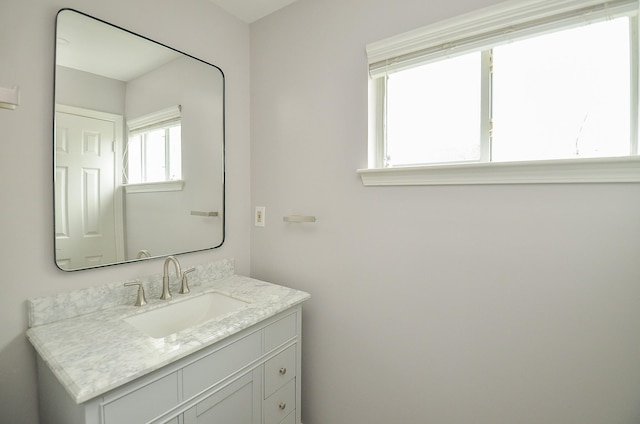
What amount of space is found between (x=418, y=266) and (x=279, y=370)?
81 cm

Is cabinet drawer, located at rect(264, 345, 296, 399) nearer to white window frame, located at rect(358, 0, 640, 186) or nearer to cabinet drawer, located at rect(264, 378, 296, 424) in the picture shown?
cabinet drawer, located at rect(264, 378, 296, 424)

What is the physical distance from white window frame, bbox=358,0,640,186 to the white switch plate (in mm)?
746

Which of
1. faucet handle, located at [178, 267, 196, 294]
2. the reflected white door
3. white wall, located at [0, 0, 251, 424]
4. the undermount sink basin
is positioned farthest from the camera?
faucet handle, located at [178, 267, 196, 294]

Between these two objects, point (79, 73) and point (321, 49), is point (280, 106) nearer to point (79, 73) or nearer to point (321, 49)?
point (321, 49)

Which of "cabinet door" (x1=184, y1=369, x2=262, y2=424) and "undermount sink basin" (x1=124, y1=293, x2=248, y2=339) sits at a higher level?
"undermount sink basin" (x1=124, y1=293, x2=248, y2=339)

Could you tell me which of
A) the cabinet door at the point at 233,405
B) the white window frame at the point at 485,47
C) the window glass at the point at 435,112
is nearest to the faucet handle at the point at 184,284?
the cabinet door at the point at 233,405

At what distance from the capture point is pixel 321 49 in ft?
5.08

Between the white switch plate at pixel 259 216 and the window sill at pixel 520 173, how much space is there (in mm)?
775

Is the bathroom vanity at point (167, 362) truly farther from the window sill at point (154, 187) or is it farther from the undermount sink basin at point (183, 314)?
the window sill at point (154, 187)

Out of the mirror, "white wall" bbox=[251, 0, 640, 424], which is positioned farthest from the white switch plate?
the mirror

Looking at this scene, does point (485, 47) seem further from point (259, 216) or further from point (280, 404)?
point (280, 404)

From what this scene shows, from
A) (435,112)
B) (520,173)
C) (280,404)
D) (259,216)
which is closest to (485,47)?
→ (435,112)

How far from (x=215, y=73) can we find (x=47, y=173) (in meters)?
0.97

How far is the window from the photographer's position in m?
1.36
